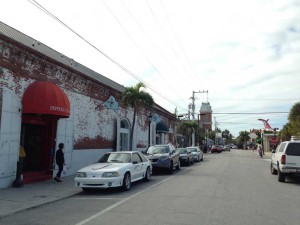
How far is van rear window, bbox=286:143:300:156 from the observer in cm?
1576

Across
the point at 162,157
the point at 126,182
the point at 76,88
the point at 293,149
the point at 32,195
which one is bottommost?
the point at 32,195

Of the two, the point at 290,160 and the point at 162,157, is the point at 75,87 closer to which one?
the point at 162,157

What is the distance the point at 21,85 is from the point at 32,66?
120 centimetres

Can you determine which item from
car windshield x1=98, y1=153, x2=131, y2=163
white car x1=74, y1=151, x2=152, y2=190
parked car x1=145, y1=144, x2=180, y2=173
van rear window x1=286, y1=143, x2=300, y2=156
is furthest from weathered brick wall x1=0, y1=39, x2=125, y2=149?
van rear window x1=286, y1=143, x2=300, y2=156

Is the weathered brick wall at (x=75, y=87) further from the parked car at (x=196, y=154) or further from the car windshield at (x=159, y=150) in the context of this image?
the parked car at (x=196, y=154)

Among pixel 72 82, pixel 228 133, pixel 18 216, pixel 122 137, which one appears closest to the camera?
pixel 18 216

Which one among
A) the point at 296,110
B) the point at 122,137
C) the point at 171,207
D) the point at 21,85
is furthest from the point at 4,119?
the point at 296,110

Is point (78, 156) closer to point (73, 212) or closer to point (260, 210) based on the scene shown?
point (73, 212)

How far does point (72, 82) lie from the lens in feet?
62.7

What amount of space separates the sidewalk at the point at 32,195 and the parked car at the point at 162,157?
564 cm

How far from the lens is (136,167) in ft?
47.7

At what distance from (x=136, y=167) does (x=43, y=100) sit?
4912 millimetres

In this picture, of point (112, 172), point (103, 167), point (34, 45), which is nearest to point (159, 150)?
point (103, 167)

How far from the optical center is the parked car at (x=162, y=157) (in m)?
19.9
